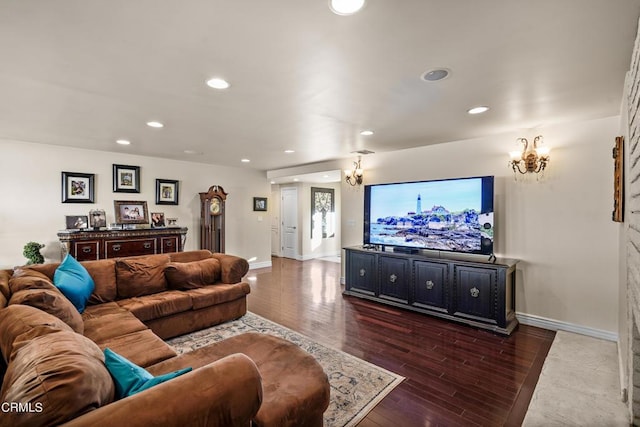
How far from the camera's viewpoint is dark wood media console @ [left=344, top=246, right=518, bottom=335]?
3406 mm

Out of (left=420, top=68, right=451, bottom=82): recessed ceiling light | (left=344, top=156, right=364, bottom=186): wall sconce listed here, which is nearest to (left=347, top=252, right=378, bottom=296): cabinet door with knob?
(left=344, top=156, right=364, bottom=186): wall sconce

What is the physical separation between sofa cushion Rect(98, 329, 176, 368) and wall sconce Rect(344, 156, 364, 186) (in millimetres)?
3851

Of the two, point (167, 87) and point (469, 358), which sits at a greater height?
point (167, 87)

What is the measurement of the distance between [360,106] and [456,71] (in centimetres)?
90

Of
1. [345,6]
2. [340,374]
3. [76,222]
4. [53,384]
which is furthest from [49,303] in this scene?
[76,222]

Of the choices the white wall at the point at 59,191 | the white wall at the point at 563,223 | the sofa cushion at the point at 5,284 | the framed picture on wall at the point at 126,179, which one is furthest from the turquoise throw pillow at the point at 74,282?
the white wall at the point at 563,223

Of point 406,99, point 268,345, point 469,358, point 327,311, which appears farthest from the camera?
point 327,311

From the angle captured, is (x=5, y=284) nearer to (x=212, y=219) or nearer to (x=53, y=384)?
(x=53, y=384)

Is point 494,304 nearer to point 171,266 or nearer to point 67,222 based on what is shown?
point 171,266

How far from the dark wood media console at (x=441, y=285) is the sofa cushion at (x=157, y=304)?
2.51 meters

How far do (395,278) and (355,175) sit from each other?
1.93 metres

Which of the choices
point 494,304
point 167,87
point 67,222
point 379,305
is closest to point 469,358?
point 494,304

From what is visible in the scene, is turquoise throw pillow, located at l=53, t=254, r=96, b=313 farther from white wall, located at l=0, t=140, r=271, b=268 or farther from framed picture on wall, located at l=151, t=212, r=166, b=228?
framed picture on wall, located at l=151, t=212, r=166, b=228

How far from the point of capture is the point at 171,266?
351 cm
